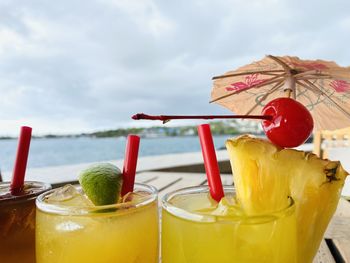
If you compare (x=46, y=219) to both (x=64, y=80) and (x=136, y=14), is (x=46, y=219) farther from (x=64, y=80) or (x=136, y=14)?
(x=64, y=80)

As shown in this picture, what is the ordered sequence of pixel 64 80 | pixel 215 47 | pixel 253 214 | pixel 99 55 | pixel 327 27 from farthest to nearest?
pixel 64 80, pixel 99 55, pixel 215 47, pixel 327 27, pixel 253 214

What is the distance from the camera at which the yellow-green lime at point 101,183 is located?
508 millimetres

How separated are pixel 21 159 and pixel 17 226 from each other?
0.13 m

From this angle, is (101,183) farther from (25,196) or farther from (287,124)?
(287,124)

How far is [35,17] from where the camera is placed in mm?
17172

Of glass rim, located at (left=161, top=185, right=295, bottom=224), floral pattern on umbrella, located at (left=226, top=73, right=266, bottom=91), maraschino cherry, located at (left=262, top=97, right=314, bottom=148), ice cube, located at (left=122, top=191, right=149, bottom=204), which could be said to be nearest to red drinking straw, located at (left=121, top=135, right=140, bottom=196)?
ice cube, located at (left=122, top=191, right=149, bottom=204)

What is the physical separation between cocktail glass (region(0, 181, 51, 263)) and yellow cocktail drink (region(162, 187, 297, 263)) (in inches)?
11.3

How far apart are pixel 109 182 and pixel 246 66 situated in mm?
447

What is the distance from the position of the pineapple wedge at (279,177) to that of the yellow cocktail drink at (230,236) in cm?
2

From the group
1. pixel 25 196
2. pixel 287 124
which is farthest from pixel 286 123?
pixel 25 196

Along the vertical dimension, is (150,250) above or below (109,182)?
below

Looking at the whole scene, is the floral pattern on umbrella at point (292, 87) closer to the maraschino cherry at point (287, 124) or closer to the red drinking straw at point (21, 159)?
the maraschino cherry at point (287, 124)

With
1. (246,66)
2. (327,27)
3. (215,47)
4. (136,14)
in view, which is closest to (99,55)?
(136,14)

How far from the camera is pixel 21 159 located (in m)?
0.61
